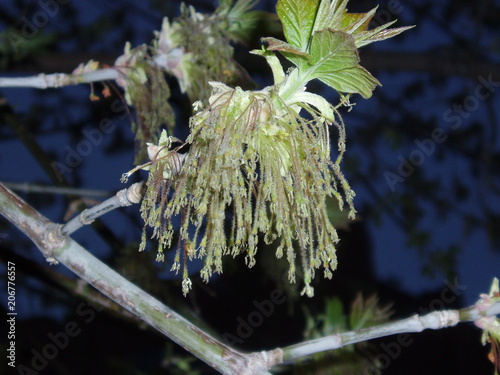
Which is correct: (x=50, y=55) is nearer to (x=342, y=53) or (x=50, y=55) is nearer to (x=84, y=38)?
(x=84, y=38)

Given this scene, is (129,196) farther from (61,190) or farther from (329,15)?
(61,190)

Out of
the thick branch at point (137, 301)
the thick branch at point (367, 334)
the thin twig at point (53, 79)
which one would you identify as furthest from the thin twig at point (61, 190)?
the thick branch at point (367, 334)

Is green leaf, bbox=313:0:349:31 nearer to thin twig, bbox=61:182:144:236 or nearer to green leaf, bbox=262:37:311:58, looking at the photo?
green leaf, bbox=262:37:311:58

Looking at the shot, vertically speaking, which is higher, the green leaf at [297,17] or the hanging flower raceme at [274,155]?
the green leaf at [297,17]
